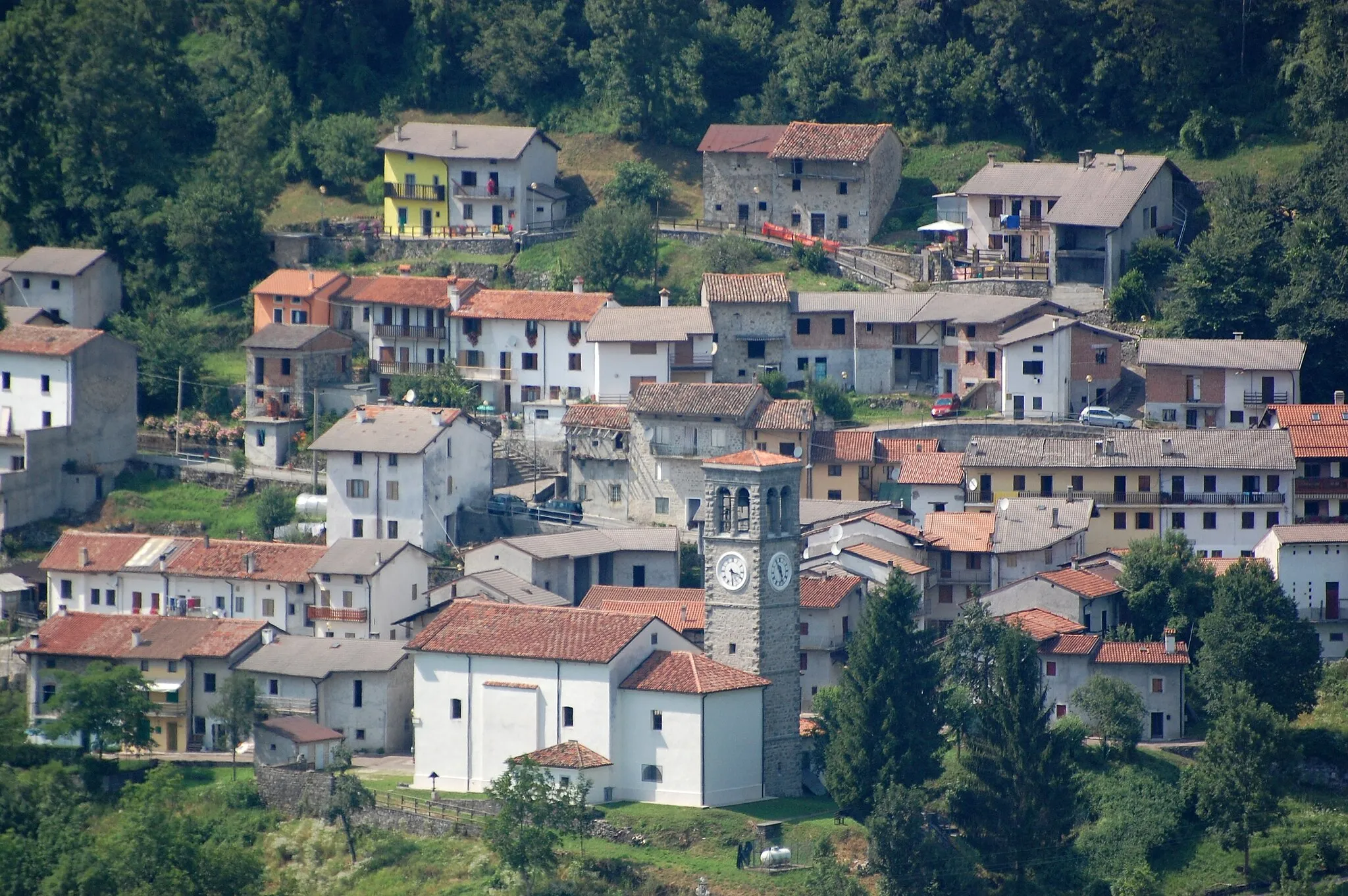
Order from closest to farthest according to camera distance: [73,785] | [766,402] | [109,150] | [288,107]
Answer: [73,785], [766,402], [109,150], [288,107]

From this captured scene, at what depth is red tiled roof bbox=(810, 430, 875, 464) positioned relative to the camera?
88750mm

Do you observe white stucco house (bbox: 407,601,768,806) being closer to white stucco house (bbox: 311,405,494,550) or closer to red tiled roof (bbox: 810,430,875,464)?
white stucco house (bbox: 311,405,494,550)

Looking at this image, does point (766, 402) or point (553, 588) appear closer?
point (553, 588)

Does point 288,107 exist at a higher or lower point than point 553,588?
higher

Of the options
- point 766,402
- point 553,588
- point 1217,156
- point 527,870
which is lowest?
point 527,870

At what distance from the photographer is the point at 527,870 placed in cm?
6838

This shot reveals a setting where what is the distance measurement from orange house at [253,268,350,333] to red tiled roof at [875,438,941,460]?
2404 centimetres

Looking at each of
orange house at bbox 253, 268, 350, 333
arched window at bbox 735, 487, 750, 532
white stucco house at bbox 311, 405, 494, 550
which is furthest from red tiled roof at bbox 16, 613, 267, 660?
orange house at bbox 253, 268, 350, 333

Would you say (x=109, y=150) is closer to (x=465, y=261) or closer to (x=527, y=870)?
(x=465, y=261)

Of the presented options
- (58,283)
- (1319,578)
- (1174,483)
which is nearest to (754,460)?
(1174,483)

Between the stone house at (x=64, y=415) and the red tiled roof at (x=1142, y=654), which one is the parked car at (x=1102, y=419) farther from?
the stone house at (x=64, y=415)

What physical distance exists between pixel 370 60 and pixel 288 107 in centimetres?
603

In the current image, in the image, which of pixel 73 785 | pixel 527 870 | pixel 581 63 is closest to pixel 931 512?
pixel 527 870

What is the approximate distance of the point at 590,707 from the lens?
72688 millimetres
